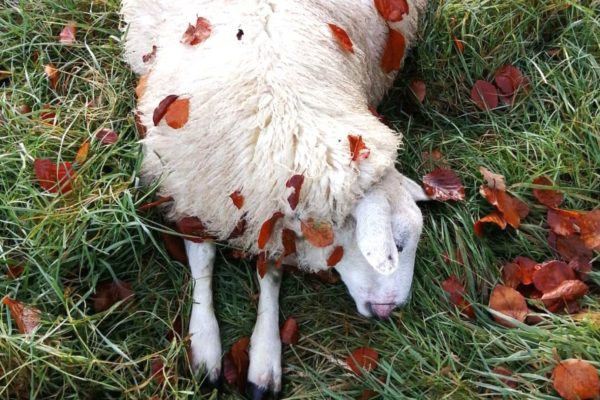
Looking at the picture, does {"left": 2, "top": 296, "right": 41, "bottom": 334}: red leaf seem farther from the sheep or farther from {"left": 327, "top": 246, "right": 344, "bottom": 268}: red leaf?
{"left": 327, "top": 246, "right": 344, "bottom": 268}: red leaf

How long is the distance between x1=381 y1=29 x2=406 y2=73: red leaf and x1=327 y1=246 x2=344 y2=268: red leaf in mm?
1255

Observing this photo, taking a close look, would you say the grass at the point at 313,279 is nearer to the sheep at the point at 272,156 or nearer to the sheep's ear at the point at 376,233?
the sheep at the point at 272,156

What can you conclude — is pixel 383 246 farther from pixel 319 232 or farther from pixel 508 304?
pixel 508 304

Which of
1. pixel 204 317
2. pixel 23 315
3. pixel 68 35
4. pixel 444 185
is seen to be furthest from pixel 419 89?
pixel 23 315

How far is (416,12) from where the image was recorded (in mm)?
3682

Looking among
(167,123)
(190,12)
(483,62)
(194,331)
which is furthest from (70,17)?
(483,62)

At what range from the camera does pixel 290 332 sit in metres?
2.94

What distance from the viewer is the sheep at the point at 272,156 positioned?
2479 mm

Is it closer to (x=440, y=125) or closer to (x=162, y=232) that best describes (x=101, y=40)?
(x=162, y=232)

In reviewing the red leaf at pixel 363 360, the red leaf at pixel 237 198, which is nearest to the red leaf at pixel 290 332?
the red leaf at pixel 363 360

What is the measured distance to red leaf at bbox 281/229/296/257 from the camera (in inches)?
103

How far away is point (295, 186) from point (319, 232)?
220 mm

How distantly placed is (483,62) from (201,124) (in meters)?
1.87

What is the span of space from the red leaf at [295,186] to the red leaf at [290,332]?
28.0 inches
